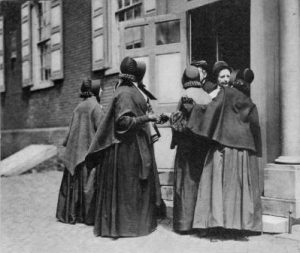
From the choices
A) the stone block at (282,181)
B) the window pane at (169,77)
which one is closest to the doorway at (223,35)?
the window pane at (169,77)

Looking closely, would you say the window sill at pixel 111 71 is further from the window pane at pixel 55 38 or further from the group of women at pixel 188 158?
the group of women at pixel 188 158

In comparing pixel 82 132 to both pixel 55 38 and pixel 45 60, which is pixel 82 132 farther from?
pixel 45 60

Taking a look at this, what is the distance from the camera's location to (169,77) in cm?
604

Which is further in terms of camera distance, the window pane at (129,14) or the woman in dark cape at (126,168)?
the window pane at (129,14)

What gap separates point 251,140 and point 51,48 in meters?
7.90

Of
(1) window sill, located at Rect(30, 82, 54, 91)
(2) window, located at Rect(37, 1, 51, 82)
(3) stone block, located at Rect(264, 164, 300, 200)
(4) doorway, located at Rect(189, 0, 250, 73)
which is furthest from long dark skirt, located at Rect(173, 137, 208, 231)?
(2) window, located at Rect(37, 1, 51, 82)

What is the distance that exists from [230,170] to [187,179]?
47 cm

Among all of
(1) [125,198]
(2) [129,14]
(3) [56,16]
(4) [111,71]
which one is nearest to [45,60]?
(3) [56,16]

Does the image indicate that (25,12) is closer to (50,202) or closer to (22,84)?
(22,84)

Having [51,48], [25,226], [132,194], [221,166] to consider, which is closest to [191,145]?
[221,166]

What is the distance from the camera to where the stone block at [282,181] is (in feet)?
15.1

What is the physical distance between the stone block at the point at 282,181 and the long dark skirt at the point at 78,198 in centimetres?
207

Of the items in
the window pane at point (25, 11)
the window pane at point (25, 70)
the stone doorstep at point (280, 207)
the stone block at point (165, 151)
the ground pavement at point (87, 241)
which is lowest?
the ground pavement at point (87, 241)

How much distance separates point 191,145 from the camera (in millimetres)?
4457
